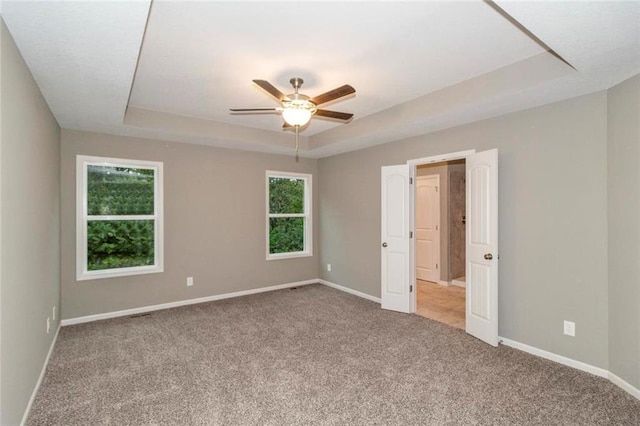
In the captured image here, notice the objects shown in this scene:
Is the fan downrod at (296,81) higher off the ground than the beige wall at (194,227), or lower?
higher

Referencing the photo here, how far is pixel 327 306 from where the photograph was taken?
4.73m

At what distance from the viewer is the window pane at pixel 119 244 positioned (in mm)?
4238

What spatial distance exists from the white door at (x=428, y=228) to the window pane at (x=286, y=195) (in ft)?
8.28

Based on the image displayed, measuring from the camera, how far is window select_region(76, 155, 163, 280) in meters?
4.13

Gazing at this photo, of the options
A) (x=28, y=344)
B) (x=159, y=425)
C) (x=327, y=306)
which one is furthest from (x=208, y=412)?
(x=327, y=306)

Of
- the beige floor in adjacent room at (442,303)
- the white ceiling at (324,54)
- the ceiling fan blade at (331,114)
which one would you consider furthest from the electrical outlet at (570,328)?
the ceiling fan blade at (331,114)

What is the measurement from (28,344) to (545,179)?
15.0 feet

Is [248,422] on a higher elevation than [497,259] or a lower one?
lower

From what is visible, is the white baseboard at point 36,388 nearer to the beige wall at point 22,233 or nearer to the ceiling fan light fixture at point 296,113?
the beige wall at point 22,233

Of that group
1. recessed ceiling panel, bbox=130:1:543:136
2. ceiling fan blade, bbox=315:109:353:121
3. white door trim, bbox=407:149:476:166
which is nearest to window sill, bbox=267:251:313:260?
white door trim, bbox=407:149:476:166

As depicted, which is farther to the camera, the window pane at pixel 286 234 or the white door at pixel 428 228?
the white door at pixel 428 228

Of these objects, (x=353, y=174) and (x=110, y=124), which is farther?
(x=353, y=174)

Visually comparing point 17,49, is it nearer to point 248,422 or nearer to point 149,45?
point 149,45

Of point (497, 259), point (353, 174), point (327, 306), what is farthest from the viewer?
point (353, 174)
